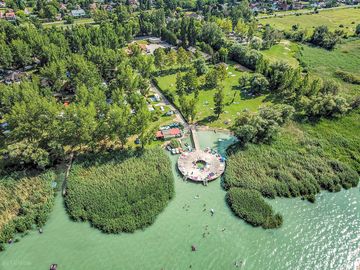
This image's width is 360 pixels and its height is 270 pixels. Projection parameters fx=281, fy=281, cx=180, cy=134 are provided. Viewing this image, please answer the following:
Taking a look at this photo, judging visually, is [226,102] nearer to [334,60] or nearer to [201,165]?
[201,165]

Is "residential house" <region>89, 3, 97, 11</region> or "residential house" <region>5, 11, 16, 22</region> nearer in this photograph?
"residential house" <region>5, 11, 16, 22</region>

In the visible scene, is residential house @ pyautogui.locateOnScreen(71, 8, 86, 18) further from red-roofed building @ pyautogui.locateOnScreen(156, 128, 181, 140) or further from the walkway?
red-roofed building @ pyautogui.locateOnScreen(156, 128, 181, 140)

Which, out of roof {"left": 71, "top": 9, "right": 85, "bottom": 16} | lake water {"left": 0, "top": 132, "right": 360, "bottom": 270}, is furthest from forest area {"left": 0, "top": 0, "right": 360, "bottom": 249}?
roof {"left": 71, "top": 9, "right": 85, "bottom": 16}

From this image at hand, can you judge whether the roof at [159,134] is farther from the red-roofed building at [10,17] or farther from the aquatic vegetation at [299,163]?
the red-roofed building at [10,17]

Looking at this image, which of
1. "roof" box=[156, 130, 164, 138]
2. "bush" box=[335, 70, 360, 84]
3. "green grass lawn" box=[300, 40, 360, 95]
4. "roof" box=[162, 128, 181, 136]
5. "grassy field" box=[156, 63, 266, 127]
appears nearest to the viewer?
"roof" box=[156, 130, 164, 138]

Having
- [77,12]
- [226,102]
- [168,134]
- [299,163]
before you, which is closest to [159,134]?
[168,134]

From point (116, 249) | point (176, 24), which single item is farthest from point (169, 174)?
point (176, 24)

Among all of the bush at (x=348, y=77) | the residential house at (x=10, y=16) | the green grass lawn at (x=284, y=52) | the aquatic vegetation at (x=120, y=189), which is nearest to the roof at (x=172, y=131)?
the aquatic vegetation at (x=120, y=189)
